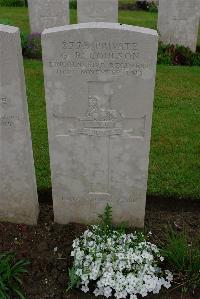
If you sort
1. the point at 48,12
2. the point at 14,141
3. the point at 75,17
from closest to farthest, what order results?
the point at 14,141 < the point at 48,12 < the point at 75,17

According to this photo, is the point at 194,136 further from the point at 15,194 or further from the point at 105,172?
the point at 15,194

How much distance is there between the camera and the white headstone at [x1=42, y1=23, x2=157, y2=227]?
334 centimetres

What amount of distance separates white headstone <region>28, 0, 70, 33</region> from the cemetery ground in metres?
2.97

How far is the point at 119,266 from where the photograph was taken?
11.8 feet

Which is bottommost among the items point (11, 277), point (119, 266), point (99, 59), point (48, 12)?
point (11, 277)

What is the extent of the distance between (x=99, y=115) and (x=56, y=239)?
4.63 feet

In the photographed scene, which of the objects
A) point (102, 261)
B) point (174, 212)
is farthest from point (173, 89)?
point (102, 261)

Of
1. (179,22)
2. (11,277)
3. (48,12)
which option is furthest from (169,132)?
(48,12)

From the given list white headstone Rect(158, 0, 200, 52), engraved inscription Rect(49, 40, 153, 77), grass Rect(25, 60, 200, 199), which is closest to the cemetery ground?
grass Rect(25, 60, 200, 199)

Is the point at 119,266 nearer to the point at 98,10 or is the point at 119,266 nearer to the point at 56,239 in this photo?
the point at 56,239

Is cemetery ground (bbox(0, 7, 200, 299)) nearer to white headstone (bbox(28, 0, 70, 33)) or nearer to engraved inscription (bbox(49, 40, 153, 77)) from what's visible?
engraved inscription (bbox(49, 40, 153, 77))

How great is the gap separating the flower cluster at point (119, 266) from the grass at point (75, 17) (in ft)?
32.0

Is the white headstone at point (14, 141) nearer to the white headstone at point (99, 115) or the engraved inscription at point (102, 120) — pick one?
the white headstone at point (99, 115)

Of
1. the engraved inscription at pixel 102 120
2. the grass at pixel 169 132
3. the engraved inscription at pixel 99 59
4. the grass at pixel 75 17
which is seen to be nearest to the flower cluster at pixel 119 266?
the engraved inscription at pixel 102 120
